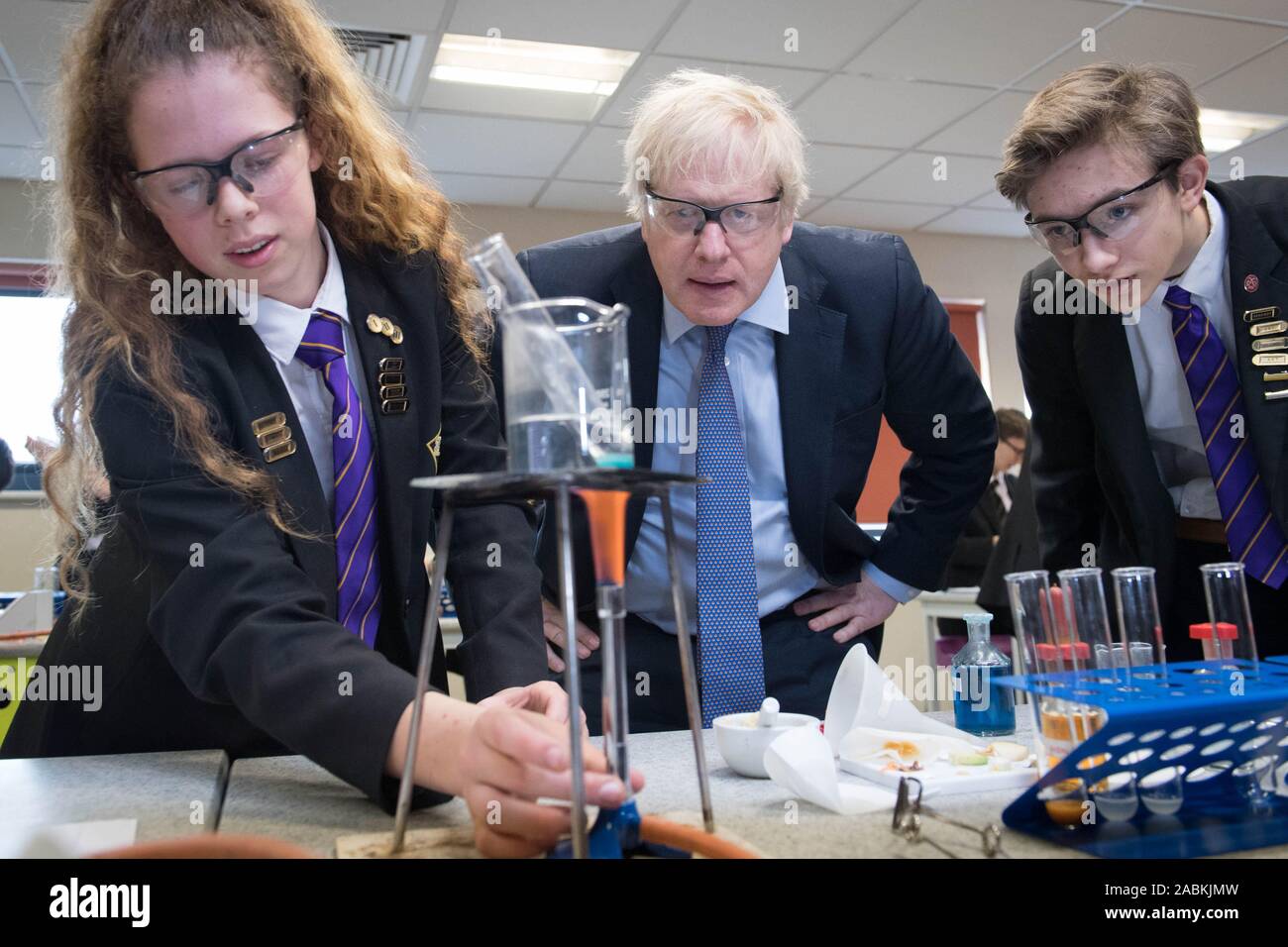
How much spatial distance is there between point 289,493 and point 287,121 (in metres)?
0.44

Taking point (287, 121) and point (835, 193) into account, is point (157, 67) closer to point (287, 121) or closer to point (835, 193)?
point (287, 121)

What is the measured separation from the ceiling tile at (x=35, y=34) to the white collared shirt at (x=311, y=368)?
321 centimetres

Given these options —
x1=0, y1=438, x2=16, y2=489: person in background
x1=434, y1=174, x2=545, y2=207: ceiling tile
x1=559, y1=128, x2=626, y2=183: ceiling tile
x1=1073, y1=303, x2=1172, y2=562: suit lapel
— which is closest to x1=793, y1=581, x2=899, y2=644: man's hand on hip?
x1=1073, y1=303, x2=1172, y2=562: suit lapel

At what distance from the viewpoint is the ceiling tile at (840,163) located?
5828 millimetres

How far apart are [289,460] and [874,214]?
631 cm

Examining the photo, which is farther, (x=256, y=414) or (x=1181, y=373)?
(x=1181, y=373)

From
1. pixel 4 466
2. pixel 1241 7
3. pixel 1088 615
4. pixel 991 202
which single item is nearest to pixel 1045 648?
pixel 1088 615

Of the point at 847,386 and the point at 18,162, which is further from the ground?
the point at 18,162

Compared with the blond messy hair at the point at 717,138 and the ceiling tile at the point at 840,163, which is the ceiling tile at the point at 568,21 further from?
the blond messy hair at the point at 717,138

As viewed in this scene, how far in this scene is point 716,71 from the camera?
4762mm

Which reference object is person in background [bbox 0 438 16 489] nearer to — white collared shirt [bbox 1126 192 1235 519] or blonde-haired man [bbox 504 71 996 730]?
blonde-haired man [bbox 504 71 996 730]

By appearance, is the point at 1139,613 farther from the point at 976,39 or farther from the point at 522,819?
the point at 976,39

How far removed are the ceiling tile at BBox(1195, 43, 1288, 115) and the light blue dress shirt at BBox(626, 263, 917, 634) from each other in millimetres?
4342
